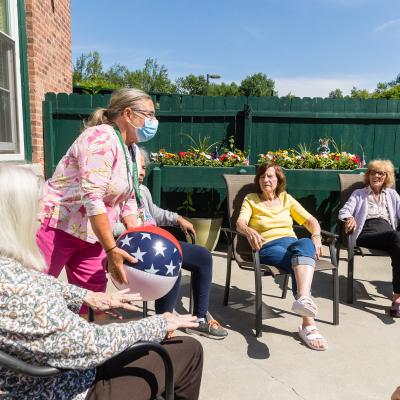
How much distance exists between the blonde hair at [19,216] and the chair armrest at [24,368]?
294mm

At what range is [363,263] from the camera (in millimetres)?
5102

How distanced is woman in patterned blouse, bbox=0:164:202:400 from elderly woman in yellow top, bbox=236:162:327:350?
165 cm

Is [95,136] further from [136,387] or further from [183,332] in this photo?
[183,332]

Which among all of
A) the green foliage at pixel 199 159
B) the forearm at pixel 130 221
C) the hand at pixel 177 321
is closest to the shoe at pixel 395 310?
the forearm at pixel 130 221

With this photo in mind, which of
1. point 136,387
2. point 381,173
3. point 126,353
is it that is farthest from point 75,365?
point 381,173

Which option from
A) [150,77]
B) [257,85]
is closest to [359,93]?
[257,85]

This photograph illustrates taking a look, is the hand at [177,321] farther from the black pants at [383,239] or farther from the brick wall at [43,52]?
the brick wall at [43,52]

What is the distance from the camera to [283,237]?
3602 mm

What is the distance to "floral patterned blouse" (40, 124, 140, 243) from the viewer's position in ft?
6.88

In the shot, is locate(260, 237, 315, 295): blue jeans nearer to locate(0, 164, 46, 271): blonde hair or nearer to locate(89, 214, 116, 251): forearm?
locate(89, 214, 116, 251): forearm

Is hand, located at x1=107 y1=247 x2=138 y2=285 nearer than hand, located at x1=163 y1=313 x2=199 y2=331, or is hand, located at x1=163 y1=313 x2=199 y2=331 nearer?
hand, located at x1=163 y1=313 x2=199 y2=331

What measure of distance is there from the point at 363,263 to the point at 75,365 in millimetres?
4438

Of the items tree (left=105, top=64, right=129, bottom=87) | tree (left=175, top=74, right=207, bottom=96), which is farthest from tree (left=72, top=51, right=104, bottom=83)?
tree (left=175, top=74, right=207, bottom=96)

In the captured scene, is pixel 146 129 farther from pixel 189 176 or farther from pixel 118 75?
pixel 118 75
